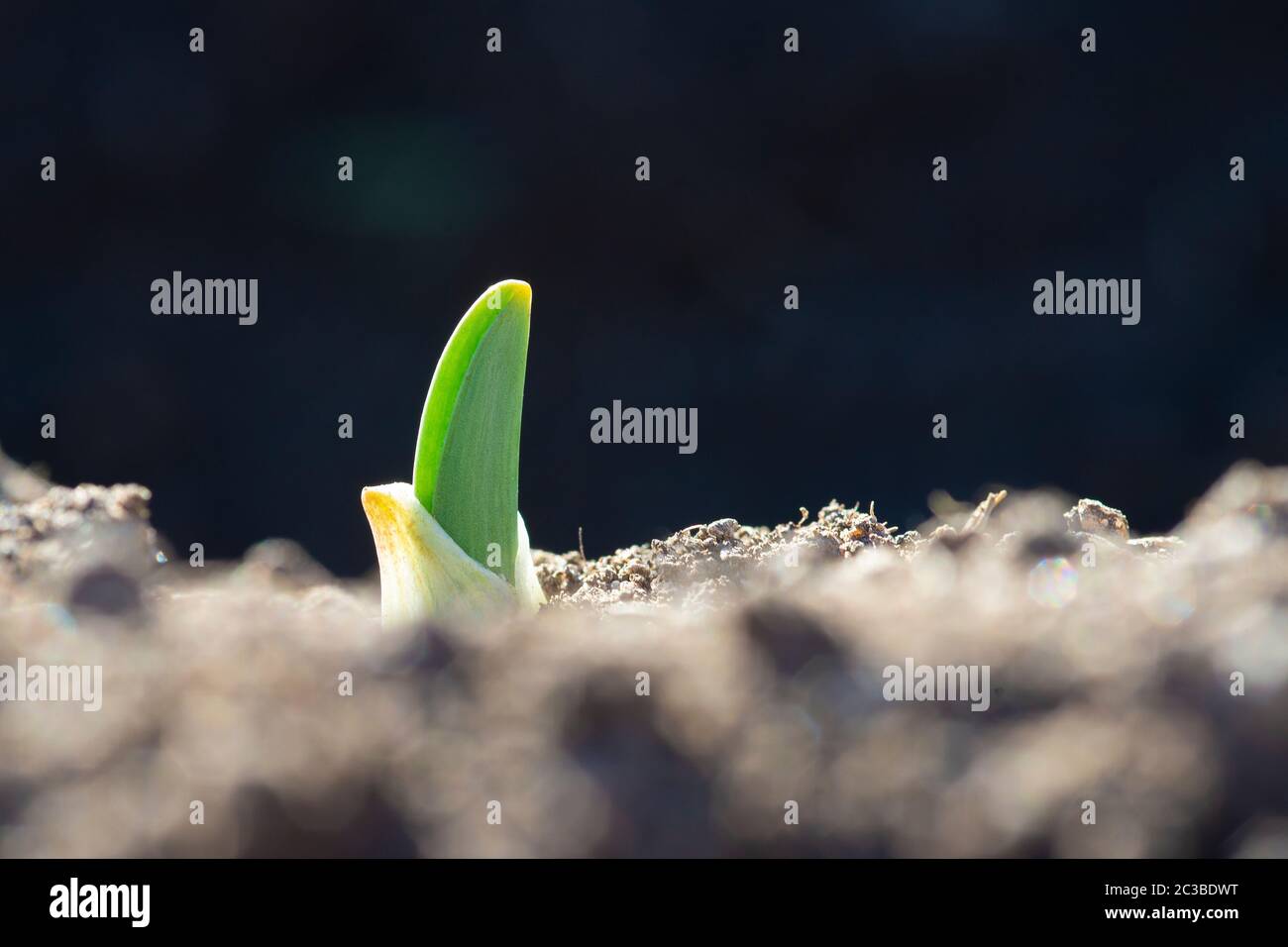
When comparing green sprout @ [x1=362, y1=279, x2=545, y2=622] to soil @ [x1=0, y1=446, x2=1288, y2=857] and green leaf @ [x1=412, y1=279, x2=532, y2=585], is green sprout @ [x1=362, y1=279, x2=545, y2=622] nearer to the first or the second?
green leaf @ [x1=412, y1=279, x2=532, y2=585]

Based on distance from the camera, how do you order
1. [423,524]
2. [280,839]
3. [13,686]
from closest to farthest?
[280,839] → [13,686] → [423,524]

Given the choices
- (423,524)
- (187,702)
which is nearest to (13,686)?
(187,702)

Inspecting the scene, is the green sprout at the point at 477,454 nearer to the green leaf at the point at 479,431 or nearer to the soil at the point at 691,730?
the green leaf at the point at 479,431

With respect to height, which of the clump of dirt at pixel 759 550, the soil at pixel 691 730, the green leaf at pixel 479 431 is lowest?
the soil at pixel 691 730

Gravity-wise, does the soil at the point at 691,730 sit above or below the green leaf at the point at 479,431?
below

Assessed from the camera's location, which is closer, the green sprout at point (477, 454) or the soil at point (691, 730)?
the soil at point (691, 730)

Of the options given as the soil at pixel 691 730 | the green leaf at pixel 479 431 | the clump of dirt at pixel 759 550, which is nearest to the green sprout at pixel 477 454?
the green leaf at pixel 479 431

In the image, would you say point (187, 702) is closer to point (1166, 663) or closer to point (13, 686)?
point (13, 686)
